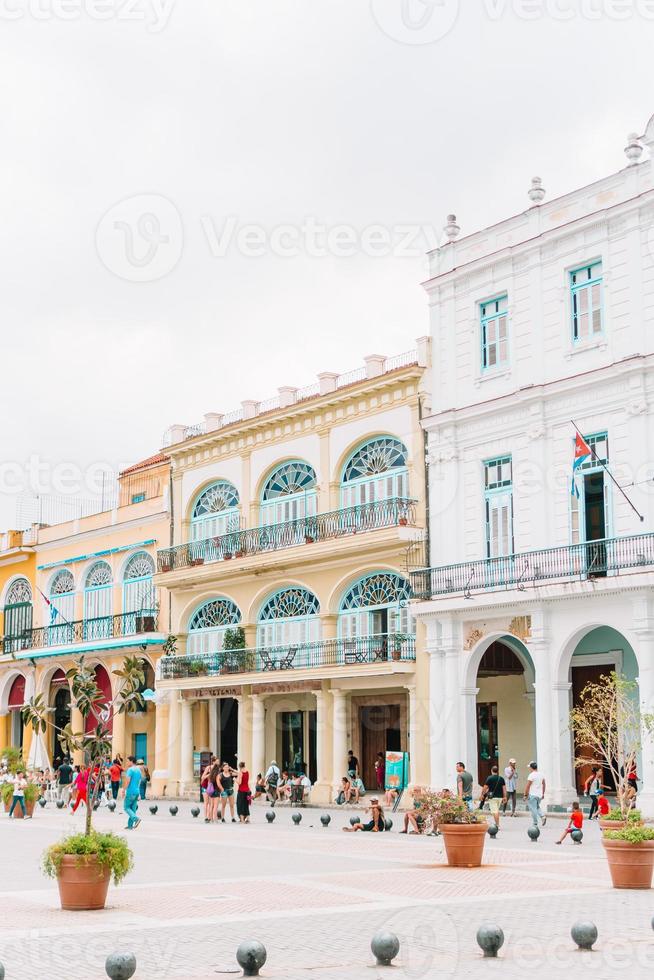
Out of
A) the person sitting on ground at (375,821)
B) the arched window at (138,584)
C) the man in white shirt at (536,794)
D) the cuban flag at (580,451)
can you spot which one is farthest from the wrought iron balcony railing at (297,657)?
the person sitting on ground at (375,821)

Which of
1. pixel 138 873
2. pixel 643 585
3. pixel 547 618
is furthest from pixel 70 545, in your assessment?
pixel 138 873

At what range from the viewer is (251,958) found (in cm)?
994

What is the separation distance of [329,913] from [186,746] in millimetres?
26697

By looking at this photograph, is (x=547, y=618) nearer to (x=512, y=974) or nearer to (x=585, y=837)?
(x=585, y=837)

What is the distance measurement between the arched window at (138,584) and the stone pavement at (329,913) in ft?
67.1

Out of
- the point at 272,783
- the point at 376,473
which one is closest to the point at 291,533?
the point at 376,473

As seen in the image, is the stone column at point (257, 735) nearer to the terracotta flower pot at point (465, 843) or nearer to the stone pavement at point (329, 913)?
the stone pavement at point (329, 913)

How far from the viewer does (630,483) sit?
2772 centimetres

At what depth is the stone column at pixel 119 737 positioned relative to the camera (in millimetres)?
42812

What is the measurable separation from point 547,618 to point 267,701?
1256cm

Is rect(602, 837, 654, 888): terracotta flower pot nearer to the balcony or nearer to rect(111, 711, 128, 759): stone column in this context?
the balcony

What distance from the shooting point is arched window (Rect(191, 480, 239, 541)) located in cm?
3925

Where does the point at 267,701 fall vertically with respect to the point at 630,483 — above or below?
below

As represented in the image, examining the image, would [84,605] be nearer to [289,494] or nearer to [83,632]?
[83,632]
